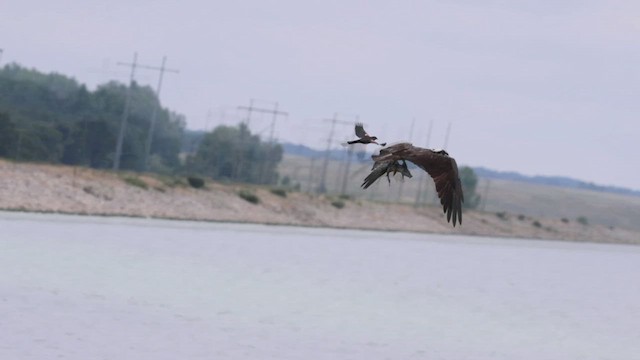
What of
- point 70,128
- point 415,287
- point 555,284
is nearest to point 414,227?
point 70,128

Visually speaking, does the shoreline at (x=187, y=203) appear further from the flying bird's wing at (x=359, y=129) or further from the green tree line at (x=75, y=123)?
the flying bird's wing at (x=359, y=129)

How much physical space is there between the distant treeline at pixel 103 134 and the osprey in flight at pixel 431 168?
101m

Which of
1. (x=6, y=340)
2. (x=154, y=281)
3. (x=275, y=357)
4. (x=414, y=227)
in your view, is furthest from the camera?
(x=414, y=227)

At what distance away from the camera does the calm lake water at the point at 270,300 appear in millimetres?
43156

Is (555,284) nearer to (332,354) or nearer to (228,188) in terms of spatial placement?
(228,188)

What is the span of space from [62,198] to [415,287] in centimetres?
2893

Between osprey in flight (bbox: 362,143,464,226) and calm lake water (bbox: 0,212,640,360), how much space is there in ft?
71.0

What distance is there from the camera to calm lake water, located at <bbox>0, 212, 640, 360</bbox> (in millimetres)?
43156

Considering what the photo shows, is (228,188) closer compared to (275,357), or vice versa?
(275,357)

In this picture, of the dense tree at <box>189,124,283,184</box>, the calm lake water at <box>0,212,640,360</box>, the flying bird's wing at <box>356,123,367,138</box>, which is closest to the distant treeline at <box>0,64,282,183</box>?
the dense tree at <box>189,124,283,184</box>

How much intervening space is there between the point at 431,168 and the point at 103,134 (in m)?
122

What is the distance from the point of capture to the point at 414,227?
5753 inches

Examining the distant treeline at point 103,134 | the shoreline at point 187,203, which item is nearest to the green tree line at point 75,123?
the distant treeline at point 103,134

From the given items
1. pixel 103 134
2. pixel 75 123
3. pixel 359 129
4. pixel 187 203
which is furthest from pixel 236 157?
pixel 359 129
